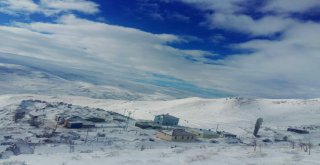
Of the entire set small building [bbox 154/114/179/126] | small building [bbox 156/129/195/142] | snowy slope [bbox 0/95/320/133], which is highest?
snowy slope [bbox 0/95/320/133]

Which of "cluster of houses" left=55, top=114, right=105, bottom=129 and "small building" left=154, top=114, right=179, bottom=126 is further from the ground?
"small building" left=154, top=114, right=179, bottom=126

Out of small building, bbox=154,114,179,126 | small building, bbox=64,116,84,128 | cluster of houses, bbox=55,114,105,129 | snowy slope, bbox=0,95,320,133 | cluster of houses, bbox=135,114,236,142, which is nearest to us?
cluster of houses, bbox=135,114,236,142

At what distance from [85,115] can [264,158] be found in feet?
160

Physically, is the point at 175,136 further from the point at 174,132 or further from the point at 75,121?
the point at 75,121

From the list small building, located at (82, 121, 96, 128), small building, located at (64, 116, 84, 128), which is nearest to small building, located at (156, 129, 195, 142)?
small building, located at (82, 121, 96, 128)

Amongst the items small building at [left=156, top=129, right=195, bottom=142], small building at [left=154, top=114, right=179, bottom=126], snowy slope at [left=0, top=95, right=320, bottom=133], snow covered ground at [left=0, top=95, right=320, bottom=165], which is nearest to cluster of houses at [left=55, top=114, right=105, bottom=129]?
snow covered ground at [left=0, top=95, right=320, bottom=165]

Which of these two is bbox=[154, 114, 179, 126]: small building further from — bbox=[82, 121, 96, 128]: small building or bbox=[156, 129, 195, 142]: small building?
bbox=[156, 129, 195, 142]: small building

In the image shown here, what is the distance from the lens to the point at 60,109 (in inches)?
3388

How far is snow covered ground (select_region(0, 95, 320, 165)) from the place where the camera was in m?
38.8

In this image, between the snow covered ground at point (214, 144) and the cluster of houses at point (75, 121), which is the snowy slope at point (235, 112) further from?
the cluster of houses at point (75, 121)

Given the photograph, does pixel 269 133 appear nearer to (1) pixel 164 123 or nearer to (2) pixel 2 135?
(1) pixel 164 123

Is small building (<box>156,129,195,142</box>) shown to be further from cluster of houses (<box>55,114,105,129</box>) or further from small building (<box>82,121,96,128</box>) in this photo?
cluster of houses (<box>55,114,105,129</box>)

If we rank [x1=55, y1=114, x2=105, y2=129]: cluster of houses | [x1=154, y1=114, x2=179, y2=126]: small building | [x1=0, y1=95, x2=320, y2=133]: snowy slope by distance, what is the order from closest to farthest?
[x1=55, y1=114, x2=105, y2=129]: cluster of houses, [x1=154, y1=114, x2=179, y2=126]: small building, [x1=0, y1=95, x2=320, y2=133]: snowy slope

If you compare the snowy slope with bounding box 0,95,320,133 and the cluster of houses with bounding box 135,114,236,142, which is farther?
the snowy slope with bounding box 0,95,320,133
